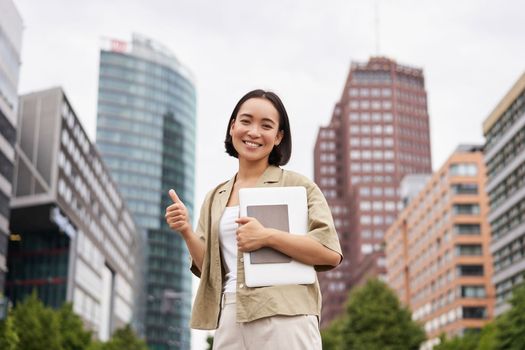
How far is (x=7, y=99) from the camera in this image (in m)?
59.4

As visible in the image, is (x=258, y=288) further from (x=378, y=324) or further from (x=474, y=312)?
(x=474, y=312)

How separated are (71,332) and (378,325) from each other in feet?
76.9

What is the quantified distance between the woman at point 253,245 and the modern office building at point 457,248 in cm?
8960

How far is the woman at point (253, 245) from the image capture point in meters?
3.77

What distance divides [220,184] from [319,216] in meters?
0.81

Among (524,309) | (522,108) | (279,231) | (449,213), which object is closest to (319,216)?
(279,231)

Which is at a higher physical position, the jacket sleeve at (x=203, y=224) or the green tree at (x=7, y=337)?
the green tree at (x=7, y=337)

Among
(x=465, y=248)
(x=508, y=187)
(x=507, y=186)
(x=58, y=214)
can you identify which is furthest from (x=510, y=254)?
(x=58, y=214)

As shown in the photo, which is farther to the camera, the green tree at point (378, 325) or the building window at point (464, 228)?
the building window at point (464, 228)

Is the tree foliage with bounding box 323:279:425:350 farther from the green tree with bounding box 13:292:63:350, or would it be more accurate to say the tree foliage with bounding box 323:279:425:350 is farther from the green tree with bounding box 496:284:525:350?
the green tree with bounding box 13:292:63:350

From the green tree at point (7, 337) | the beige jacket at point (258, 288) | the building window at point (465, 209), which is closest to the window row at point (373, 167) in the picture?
the building window at point (465, 209)

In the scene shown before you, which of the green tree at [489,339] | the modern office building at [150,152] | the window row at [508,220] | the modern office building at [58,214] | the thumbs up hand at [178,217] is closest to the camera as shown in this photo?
the thumbs up hand at [178,217]

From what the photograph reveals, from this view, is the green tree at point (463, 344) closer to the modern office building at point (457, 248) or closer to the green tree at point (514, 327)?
the green tree at point (514, 327)

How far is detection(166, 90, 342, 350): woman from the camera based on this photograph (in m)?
3.77
